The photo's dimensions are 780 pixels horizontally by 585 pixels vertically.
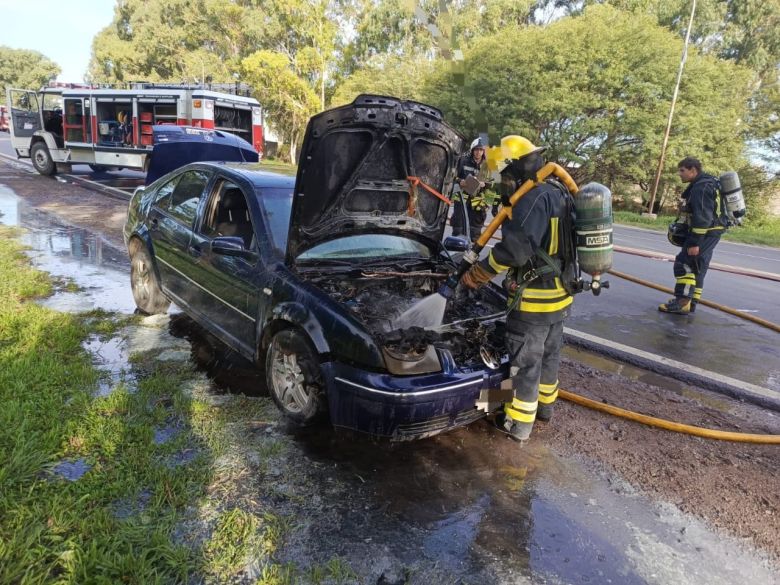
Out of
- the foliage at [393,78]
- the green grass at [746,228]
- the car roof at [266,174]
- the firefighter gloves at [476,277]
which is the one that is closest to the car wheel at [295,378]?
the firefighter gloves at [476,277]

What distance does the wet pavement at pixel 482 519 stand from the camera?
2320 millimetres

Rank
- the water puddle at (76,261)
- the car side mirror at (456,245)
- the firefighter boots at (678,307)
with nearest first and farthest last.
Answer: the car side mirror at (456,245)
the water puddle at (76,261)
the firefighter boots at (678,307)

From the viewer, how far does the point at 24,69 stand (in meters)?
79.6

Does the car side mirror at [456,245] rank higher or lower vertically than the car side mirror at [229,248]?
lower

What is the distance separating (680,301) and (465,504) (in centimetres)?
499

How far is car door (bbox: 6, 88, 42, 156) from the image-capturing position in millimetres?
15250

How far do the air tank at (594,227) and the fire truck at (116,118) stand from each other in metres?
12.4

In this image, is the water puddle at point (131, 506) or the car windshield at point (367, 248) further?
the car windshield at point (367, 248)

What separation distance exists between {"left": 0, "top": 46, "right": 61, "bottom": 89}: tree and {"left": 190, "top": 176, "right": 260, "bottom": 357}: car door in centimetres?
8886

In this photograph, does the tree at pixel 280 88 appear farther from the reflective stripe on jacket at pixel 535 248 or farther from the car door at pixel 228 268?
the reflective stripe on jacket at pixel 535 248

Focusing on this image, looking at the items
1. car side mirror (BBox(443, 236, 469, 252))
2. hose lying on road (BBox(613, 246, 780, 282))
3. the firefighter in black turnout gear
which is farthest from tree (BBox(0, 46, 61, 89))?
car side mirror (BBox(443, 236, 469, 252))

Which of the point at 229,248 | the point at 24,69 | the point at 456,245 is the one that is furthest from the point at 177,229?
the point at 24,69

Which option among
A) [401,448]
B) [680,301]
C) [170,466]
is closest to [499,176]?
[401,448]

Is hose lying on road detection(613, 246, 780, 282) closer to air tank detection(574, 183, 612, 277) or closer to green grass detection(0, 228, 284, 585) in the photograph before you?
air tank detection(574, 183, 612, 277)
